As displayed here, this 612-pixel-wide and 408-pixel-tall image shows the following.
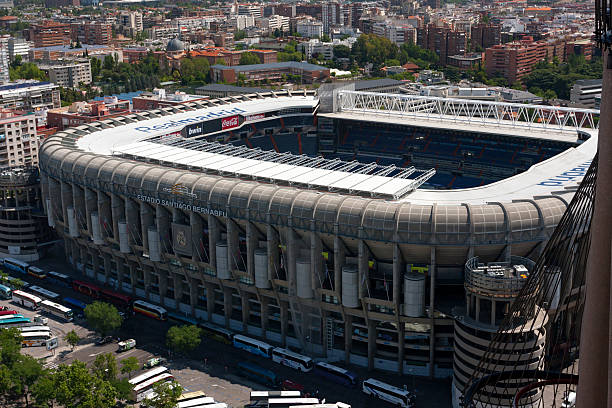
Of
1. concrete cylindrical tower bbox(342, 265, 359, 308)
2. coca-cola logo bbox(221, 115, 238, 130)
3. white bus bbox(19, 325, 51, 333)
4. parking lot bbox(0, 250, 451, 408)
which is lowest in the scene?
parking lot bbox(0, 250, 451, 408)

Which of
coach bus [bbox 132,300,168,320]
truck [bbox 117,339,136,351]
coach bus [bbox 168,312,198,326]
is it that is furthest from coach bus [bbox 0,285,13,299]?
truck [bbox 117,339,136,351]

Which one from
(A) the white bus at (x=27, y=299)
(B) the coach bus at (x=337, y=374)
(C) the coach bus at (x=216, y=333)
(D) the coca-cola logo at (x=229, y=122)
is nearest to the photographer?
(B) the coach bus at (x=337, y=374)

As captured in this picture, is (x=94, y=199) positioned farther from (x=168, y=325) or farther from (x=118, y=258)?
(x=168, y=325)

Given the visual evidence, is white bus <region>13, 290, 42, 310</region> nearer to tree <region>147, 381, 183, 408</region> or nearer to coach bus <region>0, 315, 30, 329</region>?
coach bus <region>0, 315, 30, 329</region>

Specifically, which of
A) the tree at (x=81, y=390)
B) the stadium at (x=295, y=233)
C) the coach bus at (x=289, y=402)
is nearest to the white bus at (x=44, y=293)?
the stadium at (x=295, y=233)

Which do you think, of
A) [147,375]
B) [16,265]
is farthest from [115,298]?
[16,265]

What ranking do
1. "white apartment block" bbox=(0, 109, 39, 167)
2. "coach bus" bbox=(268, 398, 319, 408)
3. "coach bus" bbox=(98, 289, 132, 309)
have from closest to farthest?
"coach bus" bbox=(268, 398, 319, 408), "coach bus" bbox=(98, 289, 132, 309), "white apartment block" bbox=(0, 109, 39, 167)

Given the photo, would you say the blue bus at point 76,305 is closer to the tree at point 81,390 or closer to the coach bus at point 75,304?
the coach bus at point 75,304
